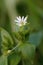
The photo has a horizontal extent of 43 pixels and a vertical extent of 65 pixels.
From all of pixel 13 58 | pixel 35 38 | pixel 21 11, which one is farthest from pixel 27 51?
pixel 21 11

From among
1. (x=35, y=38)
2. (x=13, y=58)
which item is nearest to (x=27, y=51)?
(x=13, y=58)

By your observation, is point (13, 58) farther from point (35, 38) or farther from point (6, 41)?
point (35, 38)

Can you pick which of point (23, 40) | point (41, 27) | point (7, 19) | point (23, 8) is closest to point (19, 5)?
point (23, 8)

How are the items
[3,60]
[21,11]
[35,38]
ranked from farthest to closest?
[21,11] < [35,38] < [3,60]

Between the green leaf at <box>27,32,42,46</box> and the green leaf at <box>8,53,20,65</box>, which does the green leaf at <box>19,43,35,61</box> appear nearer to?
the green leaf at <box>8,53,20,65</box>

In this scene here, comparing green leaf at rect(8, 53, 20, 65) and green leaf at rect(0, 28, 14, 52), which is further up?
green leaf at rect(0, 28, 14, 52)

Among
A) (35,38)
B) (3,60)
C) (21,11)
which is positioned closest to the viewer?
(3,60)

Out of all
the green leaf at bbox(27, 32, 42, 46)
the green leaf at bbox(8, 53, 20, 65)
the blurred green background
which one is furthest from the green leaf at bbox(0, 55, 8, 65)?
the blurred green background

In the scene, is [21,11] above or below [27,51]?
above

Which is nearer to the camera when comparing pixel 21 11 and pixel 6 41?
pixel 6 41
